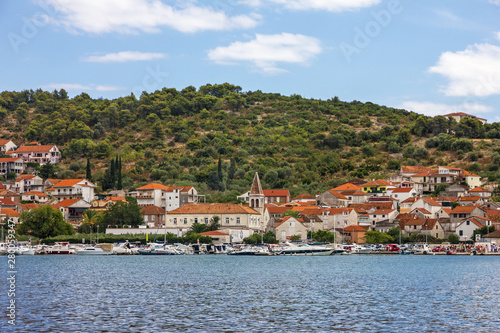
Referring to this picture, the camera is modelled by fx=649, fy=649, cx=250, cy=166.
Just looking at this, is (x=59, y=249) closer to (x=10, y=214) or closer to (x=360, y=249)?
(x=10, y=214)

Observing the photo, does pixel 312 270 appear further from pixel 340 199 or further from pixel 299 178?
pixel 299 178

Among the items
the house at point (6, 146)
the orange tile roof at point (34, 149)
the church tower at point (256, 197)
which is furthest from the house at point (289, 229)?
the house at point (6, 146)

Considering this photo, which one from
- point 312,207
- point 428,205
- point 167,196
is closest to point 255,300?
point 312,207

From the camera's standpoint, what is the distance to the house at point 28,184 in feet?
409

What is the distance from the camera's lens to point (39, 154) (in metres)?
147

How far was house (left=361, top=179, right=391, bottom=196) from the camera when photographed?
113500 millimetres

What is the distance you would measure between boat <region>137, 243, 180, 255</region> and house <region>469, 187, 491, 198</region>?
174 ft

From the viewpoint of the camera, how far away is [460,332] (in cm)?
2559

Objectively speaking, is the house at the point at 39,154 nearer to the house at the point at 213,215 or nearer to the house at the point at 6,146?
the house at the point at 6,146

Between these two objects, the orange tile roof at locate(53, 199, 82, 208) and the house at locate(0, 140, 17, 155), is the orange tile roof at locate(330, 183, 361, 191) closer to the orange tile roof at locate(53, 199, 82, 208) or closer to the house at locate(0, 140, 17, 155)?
the orange tile roof at locate(53, 199, 82, 208)

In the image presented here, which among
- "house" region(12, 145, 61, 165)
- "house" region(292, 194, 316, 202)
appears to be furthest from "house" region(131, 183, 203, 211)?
"house" region(12, 145, 61, 165)

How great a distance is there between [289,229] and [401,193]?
92.7ft

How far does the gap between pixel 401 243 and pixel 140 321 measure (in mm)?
69997

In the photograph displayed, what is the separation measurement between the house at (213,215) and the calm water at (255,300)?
37.0 metres
